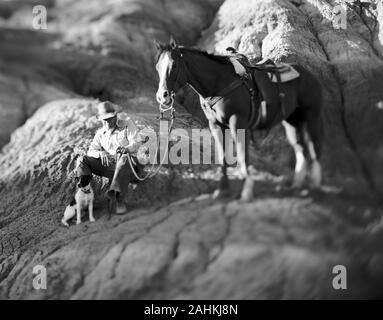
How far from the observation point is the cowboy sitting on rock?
592 centimetres

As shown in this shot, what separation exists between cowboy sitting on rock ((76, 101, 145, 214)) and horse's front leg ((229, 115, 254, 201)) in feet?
3.96

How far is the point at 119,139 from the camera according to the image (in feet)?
19.9

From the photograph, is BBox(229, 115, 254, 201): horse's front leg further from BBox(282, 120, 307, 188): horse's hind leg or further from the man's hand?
the man's hand

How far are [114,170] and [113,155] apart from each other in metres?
0.17

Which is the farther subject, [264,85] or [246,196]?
[264,85]

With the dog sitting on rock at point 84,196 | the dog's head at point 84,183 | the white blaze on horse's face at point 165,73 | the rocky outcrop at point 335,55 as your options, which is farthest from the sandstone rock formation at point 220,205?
the white blaze on horse's face at point 165,73

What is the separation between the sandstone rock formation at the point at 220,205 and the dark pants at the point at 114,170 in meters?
0.20

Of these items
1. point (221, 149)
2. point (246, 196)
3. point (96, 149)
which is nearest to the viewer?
point (246, 196)

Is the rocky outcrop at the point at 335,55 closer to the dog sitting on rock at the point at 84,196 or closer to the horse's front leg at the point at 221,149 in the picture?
the horse's front leg at the point at 221,149

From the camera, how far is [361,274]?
4.88 metres

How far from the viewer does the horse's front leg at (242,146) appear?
17.6ft

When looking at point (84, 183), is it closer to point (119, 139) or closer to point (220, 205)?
point (119, 139)

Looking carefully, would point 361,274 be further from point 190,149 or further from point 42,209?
point 42,209

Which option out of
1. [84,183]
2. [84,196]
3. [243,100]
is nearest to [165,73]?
[243,100]
